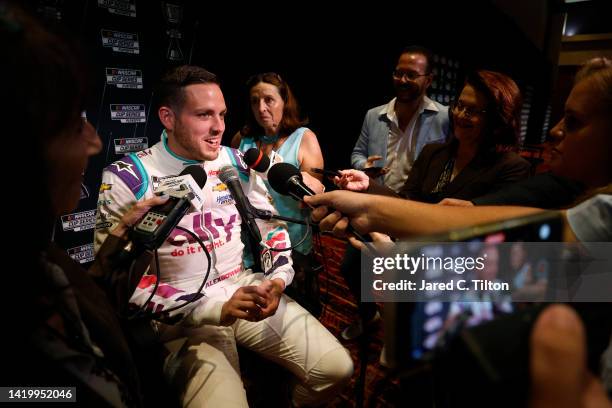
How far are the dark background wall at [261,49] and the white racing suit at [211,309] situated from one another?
29.5 inches

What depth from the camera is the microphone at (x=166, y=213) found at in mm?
1108

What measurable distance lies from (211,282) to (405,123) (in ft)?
6.50

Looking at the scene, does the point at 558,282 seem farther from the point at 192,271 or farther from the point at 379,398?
the point at 379,398

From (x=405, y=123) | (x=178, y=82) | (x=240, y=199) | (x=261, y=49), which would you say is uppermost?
(x=261, y=49)

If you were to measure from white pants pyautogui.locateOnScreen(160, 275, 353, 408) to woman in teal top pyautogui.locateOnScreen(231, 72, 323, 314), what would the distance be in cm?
81

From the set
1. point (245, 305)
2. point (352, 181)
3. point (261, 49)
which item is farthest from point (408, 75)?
point (245, 305)

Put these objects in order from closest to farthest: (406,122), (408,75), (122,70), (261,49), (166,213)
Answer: (166,213) → (408,75) → (406,122) → (122,70) → (261,49)

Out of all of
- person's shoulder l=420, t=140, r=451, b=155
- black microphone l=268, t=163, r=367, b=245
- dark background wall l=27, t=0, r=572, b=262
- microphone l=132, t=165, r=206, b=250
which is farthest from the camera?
dark background wall l=27, t=0, r=572, b=262

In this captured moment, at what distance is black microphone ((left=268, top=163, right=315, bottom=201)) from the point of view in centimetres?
129

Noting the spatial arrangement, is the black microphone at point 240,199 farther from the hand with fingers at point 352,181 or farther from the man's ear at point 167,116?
the hand with fingers at point 352,181

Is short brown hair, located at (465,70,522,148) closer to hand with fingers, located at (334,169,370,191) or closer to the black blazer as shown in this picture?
the black blazer

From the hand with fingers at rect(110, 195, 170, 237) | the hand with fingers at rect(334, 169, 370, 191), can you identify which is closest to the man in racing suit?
the hand with fingers at rect(110, 195, 170, 237)

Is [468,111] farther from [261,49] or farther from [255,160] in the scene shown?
[261,49]

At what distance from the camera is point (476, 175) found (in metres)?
1.86
